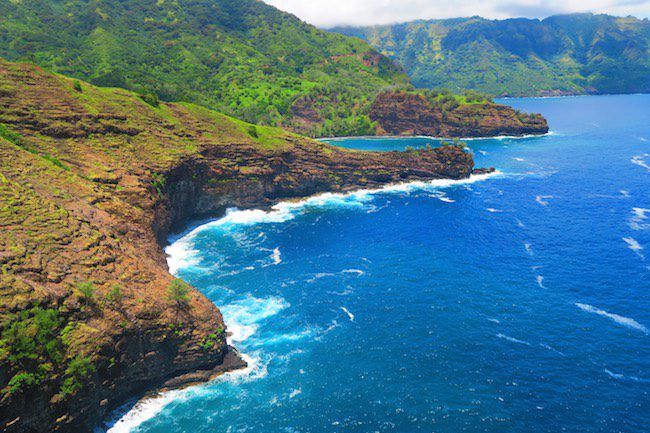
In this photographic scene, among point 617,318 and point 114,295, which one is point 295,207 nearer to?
point 114,295

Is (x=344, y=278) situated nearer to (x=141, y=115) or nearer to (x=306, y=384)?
(x=306, y=384)

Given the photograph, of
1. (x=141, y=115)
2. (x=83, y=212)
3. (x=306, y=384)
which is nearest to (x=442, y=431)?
(x=306, y=384)

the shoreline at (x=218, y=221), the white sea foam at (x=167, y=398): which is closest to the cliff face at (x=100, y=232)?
the shoreline at (x=218, y=221)

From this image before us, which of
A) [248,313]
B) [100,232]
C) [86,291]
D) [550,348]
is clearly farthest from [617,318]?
A: [100,232]

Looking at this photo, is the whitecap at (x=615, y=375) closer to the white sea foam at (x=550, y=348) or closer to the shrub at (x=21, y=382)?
the white sea foam at (x=550, y=348)

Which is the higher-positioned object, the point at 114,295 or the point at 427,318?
the point at 114,295

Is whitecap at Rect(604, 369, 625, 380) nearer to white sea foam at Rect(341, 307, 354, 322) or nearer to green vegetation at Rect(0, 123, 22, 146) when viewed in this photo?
white sea foam at Rect(341, 307, 354, 322)

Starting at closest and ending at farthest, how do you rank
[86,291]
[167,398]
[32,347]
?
1. [32,347]
2. [86,291]
3. [167,398]
